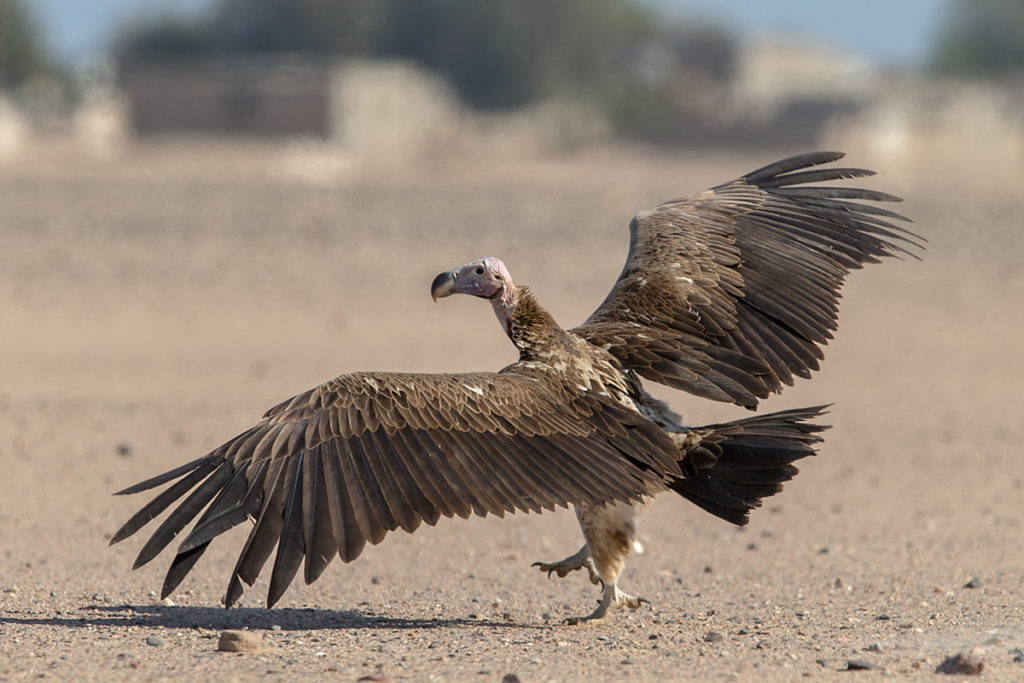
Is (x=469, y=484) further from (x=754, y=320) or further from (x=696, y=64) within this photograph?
(x=696, y=64)

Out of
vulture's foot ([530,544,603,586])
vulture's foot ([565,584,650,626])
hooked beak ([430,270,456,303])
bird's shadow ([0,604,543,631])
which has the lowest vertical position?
bird's shadow ([0,604,543,631])

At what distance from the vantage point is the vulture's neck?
231 inches

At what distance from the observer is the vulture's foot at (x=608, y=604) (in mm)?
5840

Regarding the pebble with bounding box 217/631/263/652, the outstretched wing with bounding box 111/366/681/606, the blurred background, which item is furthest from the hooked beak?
the blurred background

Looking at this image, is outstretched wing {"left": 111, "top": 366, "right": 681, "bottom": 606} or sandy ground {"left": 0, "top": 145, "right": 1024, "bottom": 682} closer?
outstretched wing {"left": 111, "top": 366, "right": 681, "bottom": 606}

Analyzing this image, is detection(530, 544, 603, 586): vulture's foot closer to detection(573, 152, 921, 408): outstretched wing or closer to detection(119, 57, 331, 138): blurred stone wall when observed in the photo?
detection(573, 152, 921, 408): outstretched wing

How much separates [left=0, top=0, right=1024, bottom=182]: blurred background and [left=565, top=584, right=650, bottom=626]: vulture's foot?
2487 cm

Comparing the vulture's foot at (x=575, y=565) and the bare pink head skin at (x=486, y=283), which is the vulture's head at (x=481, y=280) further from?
the vulture's foot at (x=575, y=565)

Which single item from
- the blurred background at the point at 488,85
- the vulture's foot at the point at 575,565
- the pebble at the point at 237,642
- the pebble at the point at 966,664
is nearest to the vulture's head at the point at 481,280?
the vulture's foot at the point at 575,565

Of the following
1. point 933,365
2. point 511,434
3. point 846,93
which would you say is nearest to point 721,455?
point 511,434

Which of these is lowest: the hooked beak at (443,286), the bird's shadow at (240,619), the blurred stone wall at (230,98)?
the bird's shadow at (240,619)

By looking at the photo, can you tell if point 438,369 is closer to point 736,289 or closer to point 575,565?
point 736,289

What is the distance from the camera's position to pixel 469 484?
5.13 meters

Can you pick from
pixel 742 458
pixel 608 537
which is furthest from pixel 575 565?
pixel 742 458
